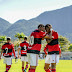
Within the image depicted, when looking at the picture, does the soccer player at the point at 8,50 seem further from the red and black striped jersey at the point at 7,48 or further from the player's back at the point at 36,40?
the player's back at the point at 36,40

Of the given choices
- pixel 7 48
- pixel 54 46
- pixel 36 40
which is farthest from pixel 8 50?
pixel 36 40

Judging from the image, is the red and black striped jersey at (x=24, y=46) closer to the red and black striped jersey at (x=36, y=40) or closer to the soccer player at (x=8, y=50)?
the soccer player at (x=8, y=50)

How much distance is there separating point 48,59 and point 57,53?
0.44m

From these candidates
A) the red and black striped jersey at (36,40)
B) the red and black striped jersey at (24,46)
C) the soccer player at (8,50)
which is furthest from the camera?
the red and black striped jersey at (24,46)

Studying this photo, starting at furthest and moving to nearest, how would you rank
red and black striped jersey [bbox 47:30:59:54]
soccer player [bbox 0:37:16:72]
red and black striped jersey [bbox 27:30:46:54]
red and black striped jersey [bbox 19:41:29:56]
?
red and black striped jersey [bbox 19:41:29:56], soccer player [bbox 0:37:16:72], red and black striped jersey [bbox 47:30:59:54], red and black striped jersey [bbox 27:30:46:54]

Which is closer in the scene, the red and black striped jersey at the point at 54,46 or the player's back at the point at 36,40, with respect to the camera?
the player's back at the point at 36,40

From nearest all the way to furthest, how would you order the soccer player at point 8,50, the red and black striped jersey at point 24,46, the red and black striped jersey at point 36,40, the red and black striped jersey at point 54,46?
the red and black striped jersey at point 36,40 < the red and black striped jersey at point 54,46 < the soccer player at point 8,50 < the red and black striped jersey at point 24,46

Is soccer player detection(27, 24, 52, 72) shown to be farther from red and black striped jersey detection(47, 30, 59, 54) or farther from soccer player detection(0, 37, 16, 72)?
soccer player detection(0, 37, 16, 72)

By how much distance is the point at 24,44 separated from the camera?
12.5 metres

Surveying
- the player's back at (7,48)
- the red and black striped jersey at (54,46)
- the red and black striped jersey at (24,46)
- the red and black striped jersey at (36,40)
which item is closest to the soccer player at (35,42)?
the red and black striped jersey at (36,40)

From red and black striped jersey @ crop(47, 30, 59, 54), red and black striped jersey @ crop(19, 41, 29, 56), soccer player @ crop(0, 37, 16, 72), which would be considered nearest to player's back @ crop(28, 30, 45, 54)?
red and black striped jersey @ crop(47, 30, 59, 54)

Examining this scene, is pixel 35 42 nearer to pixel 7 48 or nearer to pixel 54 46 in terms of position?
pixel 54 46

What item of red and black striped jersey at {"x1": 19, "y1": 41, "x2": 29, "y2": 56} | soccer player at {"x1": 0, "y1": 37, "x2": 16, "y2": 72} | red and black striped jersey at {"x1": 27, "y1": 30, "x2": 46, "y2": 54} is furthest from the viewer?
red and black striped jersey at {"x1": 19, "y1": 41, "x2": 29, "y2": 56}

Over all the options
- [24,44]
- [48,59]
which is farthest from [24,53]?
[48,59]
